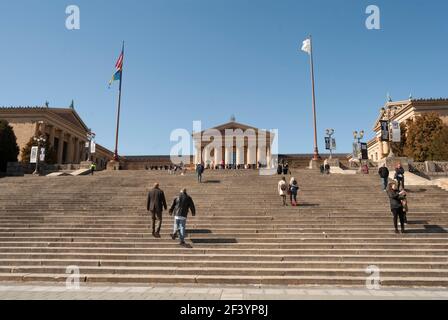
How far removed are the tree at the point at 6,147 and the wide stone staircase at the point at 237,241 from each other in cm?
1965

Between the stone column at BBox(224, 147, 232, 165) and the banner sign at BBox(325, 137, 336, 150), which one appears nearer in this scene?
the banner sign at BBox(325, 137, 336, 150)

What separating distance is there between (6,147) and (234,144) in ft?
129

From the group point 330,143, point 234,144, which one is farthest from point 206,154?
point 330,143

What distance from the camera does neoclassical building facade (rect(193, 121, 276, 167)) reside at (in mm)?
66125

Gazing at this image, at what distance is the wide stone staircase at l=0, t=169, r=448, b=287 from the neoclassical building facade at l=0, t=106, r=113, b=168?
42088mm

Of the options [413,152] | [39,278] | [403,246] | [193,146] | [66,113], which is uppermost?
[66,113]

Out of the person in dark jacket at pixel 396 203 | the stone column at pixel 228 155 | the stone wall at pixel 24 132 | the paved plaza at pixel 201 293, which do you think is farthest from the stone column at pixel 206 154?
the paved plaza at pixel 201 293

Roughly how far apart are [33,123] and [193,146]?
1113 inches

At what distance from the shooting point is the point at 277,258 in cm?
959

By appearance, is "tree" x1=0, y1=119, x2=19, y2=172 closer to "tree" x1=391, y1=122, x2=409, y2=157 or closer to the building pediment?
the building pediment

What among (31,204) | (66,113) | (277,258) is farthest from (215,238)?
(66,113)

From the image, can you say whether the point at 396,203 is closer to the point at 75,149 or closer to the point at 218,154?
the point at 218,154

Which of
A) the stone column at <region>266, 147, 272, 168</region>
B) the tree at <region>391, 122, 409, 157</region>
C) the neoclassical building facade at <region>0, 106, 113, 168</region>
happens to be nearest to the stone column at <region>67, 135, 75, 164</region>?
the neoclassical building facade at <region>0, 106, 113, 168</region>
